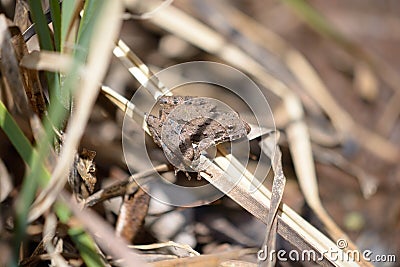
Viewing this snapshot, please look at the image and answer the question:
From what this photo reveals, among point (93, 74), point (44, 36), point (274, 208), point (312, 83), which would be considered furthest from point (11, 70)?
point (312, 83)

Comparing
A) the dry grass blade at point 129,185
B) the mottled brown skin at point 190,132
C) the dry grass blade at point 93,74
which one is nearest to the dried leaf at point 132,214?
the dry grass blade at point 129,185

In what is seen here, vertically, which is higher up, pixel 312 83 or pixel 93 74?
pixel 312 83

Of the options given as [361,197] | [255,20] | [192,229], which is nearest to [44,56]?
[192,229]

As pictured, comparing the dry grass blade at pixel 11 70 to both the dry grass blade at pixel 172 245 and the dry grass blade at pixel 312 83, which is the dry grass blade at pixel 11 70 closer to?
the dry grass blade at pixel 172 245

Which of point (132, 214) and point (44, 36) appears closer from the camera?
point (44, 36)

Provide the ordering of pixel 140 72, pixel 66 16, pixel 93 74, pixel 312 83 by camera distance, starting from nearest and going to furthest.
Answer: pixel 93 74, pixel 66 16, pixel 140 72, pixel 312 83

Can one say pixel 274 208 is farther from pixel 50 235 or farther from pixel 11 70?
pixel 11 70

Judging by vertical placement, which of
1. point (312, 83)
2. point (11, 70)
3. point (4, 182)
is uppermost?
point (312, 83)

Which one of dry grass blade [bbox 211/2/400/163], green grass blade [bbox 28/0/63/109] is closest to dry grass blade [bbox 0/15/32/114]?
green grass blade [bbox 28/0/63/109]
